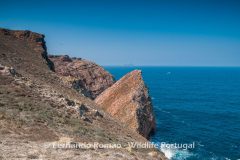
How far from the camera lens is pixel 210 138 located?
37250 millimetres

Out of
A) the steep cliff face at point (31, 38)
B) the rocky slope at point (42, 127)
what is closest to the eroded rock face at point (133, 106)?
the rocky slope at point (42, 127)

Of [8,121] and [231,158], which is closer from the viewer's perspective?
[8,121]

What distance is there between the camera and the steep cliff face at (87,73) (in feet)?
221

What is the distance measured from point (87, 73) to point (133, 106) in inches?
1635

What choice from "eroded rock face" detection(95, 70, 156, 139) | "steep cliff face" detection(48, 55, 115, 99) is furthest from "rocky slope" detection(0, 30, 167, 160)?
"steep cliff face" detection(48, 55, 115, 99)

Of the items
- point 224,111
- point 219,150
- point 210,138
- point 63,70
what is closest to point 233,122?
point 224,111

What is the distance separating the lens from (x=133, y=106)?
34.1 m

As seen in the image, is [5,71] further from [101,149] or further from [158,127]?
[158,127]

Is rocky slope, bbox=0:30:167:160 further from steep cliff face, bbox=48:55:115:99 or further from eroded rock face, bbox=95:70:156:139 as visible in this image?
steep cliff face, bbox=48:55:115:99

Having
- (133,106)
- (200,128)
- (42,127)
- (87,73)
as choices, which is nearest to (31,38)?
(87,73)

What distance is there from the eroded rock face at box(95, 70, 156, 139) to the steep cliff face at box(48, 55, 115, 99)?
23800mm

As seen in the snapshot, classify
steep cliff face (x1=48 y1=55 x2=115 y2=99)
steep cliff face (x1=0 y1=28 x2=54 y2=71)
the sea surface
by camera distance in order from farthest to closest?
steep cliff face (x1=48 y1=55 x2=115 y2=99) → steep cliff face (x1=0 y1=28 x2=54 y2=71) → the sea surface

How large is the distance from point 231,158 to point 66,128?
32414 millimetres

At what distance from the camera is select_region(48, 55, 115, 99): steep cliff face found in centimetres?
6725
